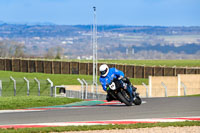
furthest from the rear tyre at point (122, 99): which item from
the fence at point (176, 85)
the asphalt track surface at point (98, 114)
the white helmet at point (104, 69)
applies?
the fence at point (176, 85)

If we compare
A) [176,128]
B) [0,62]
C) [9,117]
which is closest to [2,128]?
[9,117]

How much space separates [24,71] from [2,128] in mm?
70387

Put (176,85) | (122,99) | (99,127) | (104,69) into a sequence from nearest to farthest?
(99,127) < (104,69) < (122,99) < (176,85)

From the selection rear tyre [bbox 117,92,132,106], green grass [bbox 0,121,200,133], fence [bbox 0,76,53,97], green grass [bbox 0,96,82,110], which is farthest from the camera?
fence [bbox 0,76,53,97]

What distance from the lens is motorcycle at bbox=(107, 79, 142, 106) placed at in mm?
20859

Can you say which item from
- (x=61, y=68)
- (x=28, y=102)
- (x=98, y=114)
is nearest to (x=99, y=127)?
(x=98, y=114)

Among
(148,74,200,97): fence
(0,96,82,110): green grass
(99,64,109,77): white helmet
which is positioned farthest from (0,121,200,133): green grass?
(148,74,200,97): fence

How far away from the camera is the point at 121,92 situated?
69.8 ft

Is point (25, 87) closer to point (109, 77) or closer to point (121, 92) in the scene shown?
point (121, 92)

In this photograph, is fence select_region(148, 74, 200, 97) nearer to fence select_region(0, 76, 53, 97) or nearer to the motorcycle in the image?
fence select_region(0, 76, 53, 97)

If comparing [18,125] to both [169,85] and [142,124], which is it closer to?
[142,124]

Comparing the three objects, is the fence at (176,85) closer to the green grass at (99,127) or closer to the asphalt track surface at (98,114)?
the asphalt track surface at (98,114)

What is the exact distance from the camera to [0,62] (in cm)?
8625

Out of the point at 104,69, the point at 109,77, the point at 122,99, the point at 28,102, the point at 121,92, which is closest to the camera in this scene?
the point at 104,69
